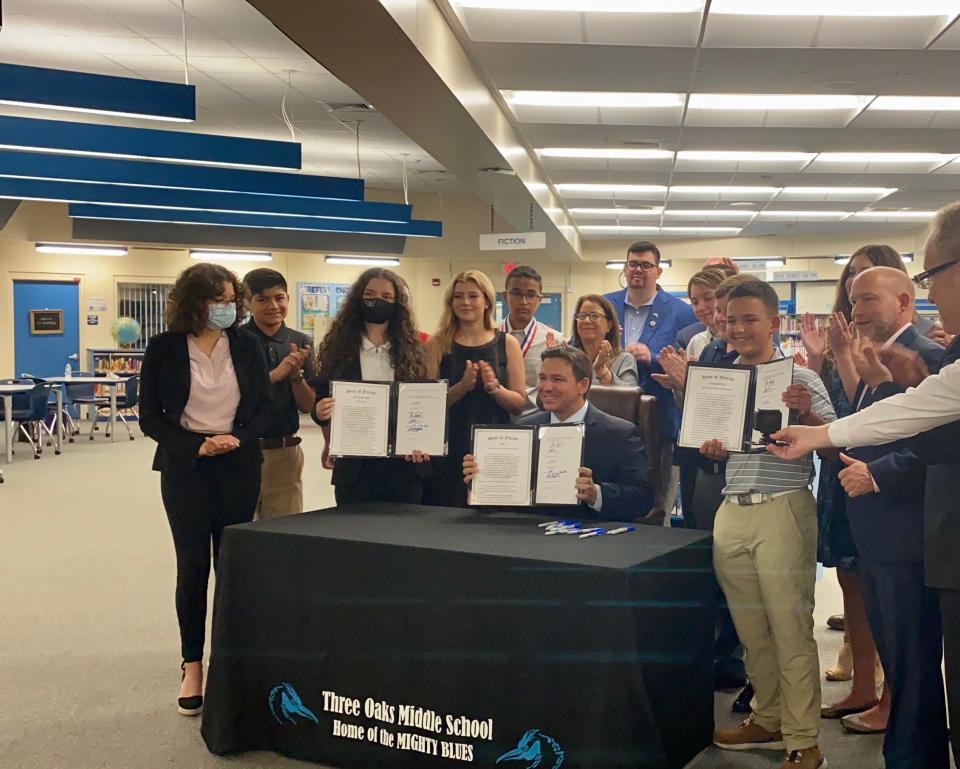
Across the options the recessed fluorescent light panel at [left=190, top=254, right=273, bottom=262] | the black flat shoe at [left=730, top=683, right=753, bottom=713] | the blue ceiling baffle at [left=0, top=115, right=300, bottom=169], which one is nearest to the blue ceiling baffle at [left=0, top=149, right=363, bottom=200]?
the blue ceiling baffle at [left=0, top=115, right=300, bottom=169]

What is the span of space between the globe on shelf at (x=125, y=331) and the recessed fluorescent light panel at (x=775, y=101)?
10762 millimetres

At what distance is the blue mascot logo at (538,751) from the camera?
2635mm

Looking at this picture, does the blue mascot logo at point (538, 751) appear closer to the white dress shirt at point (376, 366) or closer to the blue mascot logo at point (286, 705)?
the blue mascot logo at point (286, 705)

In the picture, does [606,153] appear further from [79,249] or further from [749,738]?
[79,249]

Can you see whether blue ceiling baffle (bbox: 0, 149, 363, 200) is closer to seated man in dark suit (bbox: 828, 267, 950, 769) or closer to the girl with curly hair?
the girl with curly hair

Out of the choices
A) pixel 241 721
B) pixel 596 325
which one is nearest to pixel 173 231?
pixel 596 325

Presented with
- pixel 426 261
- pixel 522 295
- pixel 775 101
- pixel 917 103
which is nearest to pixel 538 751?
pixel 522 295

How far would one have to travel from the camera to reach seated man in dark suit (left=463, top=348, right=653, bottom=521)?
11.5 ft

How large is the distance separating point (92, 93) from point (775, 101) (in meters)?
5.85

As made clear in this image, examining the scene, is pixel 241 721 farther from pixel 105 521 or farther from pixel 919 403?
pixel 105 521

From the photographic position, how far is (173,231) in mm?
15688

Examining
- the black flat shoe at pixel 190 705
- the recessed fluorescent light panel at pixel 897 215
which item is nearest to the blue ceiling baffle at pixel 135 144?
the black flat shoe at pixel 190 705

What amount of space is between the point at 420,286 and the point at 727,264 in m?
13.6

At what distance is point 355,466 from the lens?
3799mm
